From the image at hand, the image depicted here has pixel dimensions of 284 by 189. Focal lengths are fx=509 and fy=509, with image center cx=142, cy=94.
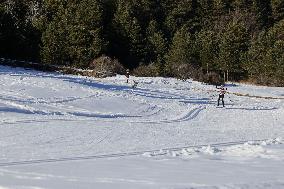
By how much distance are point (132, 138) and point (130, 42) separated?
41083 mm

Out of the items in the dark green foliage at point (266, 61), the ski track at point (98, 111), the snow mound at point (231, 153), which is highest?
the dark green foliage at point (266, 61)

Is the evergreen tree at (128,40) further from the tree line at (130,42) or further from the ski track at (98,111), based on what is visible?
the ski track at (98,111)

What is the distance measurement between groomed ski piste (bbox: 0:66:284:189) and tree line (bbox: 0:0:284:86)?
17.0 metres

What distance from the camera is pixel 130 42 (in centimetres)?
5712

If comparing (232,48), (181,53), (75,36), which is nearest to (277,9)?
(232,48)

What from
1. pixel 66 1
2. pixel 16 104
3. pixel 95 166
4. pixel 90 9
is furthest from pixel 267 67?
pixel 95 166

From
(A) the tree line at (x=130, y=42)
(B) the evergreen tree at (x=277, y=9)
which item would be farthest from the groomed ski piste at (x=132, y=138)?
(B) the evergreen tree at (x=277, y=9)

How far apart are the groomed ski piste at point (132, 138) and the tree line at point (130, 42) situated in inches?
671

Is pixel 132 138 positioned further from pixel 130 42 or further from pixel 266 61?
pixel 130 42

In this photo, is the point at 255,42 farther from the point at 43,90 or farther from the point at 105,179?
the point at 105,179

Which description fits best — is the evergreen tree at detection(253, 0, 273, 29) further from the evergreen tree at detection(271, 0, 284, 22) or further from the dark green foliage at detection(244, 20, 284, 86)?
the dark green foliage at detection(244, 20, 284, 86)

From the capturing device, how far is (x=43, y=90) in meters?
28.1

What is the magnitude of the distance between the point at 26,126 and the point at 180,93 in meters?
18.1

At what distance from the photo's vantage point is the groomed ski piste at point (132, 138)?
377 inches
